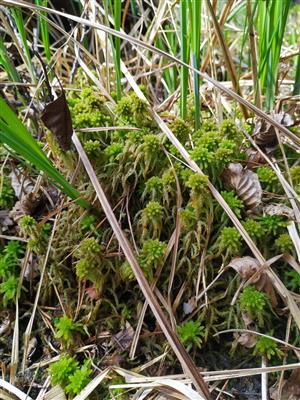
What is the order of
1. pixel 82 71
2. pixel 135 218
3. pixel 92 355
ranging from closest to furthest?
pixel 92 355, pixel 135 218, pixel 82 71

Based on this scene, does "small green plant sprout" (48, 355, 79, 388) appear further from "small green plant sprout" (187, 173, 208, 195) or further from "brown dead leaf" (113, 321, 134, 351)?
"small green plant sprout" (187, 173, 208, 195)

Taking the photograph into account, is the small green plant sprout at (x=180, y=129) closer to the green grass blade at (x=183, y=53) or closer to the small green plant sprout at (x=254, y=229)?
the green grass blade at (x=183, y=53)

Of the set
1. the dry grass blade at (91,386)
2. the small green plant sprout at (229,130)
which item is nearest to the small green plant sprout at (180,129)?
the small green plant sprout at (229,130)

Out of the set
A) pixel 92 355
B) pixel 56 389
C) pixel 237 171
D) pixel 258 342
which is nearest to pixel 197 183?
pixel 237 171

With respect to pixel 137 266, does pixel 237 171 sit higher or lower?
higher

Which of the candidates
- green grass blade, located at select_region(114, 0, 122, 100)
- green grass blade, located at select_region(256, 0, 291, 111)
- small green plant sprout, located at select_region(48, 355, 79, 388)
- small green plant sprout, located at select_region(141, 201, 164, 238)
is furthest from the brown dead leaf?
green grass blade, located at select_region(256, 0, 291, 111)

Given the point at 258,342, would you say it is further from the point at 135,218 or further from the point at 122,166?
the point at 122,166
